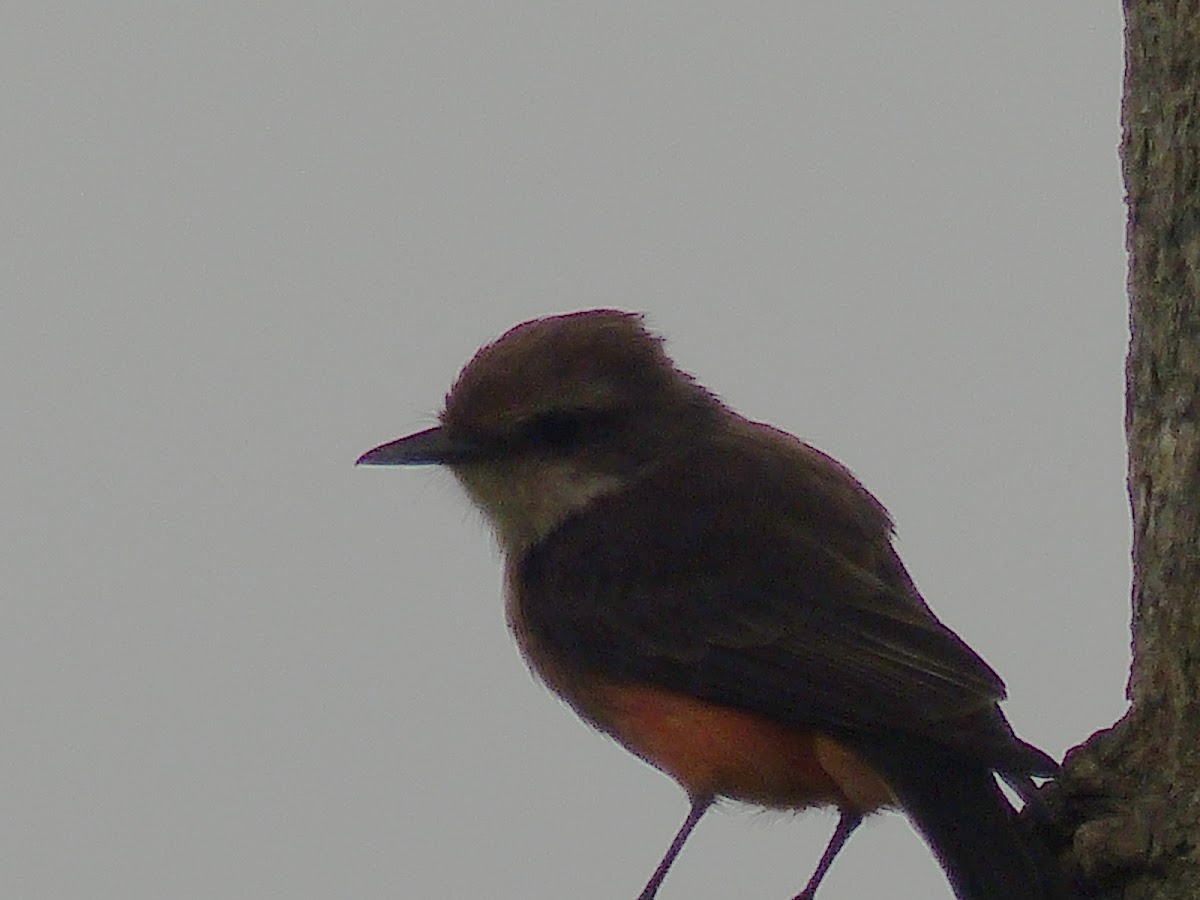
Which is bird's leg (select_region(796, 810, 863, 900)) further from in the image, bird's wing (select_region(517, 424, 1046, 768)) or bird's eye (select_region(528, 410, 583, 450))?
A: bird's eye (select_region(528, 410, 583, 450))

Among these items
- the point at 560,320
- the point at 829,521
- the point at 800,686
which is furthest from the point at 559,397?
the point at 800,686

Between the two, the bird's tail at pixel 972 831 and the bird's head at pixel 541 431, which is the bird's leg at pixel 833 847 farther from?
the bird's head at pixel 541 431

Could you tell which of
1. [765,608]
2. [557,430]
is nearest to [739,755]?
[765,608]

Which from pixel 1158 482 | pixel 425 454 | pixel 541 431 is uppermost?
pixel 1158 482

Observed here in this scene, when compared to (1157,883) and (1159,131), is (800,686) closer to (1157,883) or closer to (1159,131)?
(1157,883)

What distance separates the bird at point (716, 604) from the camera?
3.83 meters

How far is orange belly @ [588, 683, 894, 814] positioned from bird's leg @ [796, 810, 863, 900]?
0.18 meters

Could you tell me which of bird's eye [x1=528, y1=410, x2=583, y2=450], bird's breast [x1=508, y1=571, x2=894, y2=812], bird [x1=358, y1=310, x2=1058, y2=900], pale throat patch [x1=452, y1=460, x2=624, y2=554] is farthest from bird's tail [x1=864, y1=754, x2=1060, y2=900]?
bird's eye [x1=528, y1=410, x2=583, y2=450]

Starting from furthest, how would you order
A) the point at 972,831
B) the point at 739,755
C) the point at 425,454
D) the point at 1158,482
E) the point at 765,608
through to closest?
the point at 425,454 → the point at 765,608 → the point at 739,755 → the point at 1158,482 → the point at 972,831

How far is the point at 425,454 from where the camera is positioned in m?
5.22

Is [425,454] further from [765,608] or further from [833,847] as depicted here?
[833,847]

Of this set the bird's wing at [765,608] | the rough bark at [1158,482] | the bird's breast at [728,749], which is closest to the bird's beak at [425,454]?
the bird's wing at [765,608]

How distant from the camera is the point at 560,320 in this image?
210 inches

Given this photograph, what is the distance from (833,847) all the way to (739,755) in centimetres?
57
